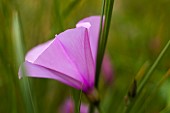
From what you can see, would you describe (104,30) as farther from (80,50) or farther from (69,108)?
(69,108)

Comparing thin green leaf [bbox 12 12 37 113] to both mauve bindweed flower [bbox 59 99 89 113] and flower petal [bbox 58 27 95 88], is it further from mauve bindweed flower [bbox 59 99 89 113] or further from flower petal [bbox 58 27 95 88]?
mauve bindweed flower [bbox 59 99 89 113]

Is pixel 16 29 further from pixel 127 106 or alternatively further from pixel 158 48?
pixel 158 48

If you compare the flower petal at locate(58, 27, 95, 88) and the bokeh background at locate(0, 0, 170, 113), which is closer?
the flower petal at locate(58, 27, 95, 88)

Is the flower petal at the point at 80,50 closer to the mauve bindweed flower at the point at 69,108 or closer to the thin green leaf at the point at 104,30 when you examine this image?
the thin green leaf at the point at 104,30

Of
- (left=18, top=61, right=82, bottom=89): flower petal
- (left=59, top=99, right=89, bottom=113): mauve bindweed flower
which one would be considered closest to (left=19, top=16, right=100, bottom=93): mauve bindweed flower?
(left=18, top=61, right=82, bottom=89): flower petal

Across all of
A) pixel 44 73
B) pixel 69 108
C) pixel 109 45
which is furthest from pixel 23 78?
pixel 109 45

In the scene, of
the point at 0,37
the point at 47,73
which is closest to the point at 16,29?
the point at 47,73

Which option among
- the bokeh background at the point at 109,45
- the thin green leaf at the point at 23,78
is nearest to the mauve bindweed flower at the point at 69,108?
the bokeh background at the point at 109,45
